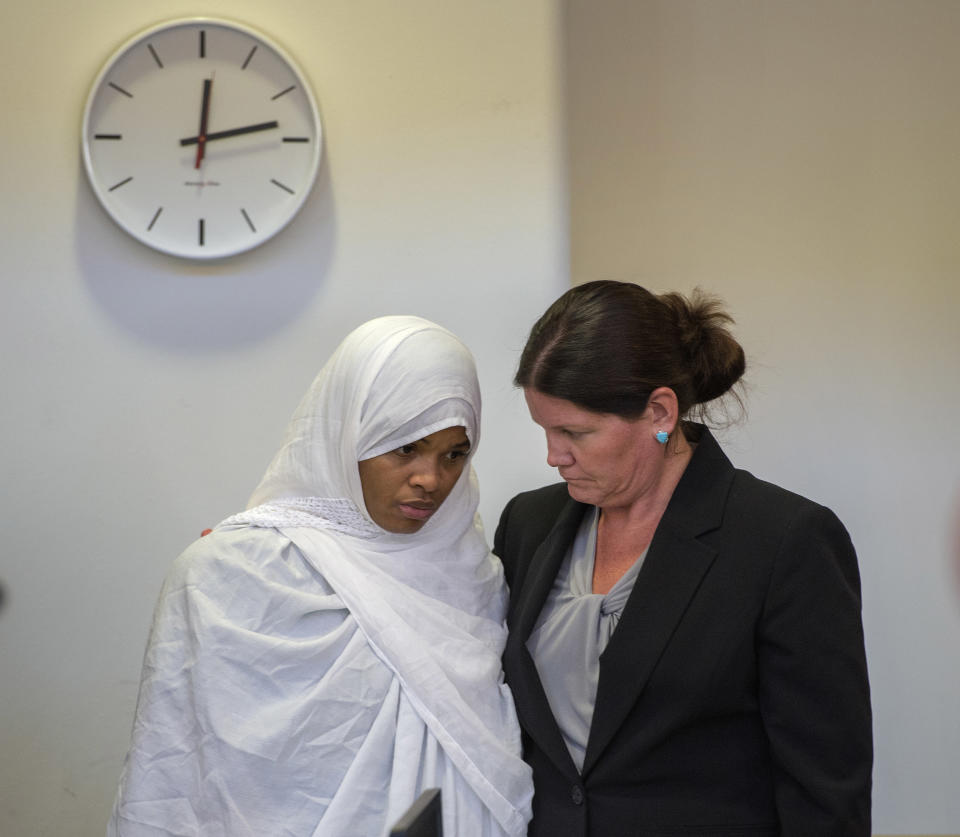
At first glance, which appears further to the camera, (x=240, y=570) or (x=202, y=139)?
(x=202, y=139)

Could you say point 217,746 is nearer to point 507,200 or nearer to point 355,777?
point 355,777

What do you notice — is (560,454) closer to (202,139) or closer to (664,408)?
(664,408)

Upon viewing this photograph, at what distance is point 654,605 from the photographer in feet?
5.77

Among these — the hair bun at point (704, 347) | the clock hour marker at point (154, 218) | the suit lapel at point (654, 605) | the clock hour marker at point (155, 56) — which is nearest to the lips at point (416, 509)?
the suit lapel at point (654, 605)

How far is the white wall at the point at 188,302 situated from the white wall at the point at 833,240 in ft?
2.58

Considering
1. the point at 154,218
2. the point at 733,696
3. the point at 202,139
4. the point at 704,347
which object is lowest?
the point at 733,696

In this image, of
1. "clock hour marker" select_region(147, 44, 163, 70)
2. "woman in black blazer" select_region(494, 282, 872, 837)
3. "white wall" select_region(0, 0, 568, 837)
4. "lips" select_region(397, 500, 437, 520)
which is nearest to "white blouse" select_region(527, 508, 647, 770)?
"woman in black blazer" select_region(494, 282, 872, 837)

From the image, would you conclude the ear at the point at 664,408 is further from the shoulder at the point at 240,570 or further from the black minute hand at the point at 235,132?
the black minute hand at the point at 235,132

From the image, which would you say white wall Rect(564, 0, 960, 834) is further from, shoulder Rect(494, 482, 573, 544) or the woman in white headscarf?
the woman in white headscarf

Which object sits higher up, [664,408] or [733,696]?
[664,408]

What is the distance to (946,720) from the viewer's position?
3.37 metres

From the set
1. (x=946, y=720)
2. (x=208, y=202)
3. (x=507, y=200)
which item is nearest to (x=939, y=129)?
(x=507, y=200)

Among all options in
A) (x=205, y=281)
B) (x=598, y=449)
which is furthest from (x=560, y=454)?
(x=205, y=281)

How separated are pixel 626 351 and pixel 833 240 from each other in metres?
1.87
